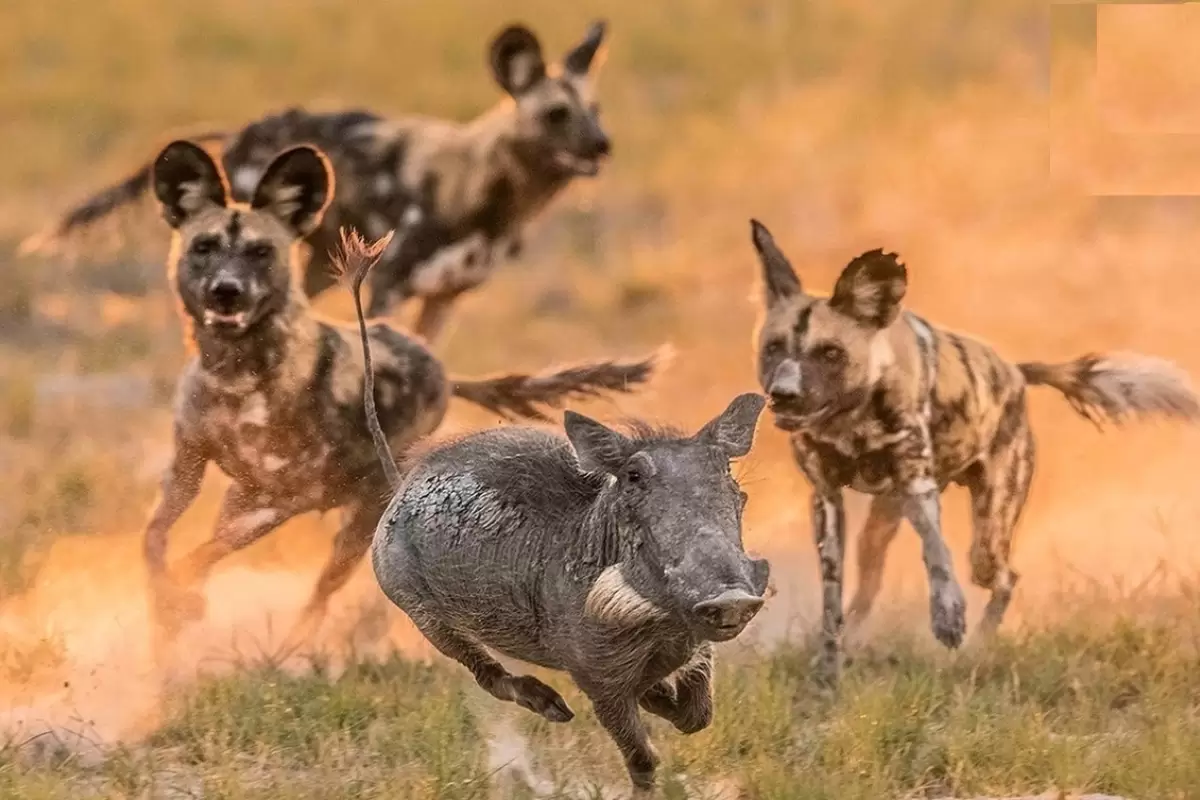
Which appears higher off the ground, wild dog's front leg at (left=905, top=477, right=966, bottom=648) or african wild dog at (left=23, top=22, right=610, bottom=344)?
african wild dog at (left=23, top=22, right=610, bottom=344)

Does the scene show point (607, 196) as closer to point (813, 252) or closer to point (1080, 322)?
point (813, 252)

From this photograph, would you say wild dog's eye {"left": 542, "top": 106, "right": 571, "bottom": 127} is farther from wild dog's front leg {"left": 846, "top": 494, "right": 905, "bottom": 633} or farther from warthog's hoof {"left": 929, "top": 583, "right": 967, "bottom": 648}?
warthog's hoof {"left": 929, "top": 583, "right": 967, "bottom": 648}

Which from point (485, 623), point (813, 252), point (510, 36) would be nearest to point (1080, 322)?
point (813, 252)

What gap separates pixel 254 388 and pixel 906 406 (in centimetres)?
232

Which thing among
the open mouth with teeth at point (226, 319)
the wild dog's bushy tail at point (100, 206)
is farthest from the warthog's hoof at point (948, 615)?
the wild dog's bushy tail at point (100, 206)

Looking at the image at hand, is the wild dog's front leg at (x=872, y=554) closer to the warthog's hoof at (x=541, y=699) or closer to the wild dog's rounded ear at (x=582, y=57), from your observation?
the warthog's hoof at (x=541, y=699)

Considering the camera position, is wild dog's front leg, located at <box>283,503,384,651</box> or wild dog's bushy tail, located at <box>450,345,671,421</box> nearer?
wild dog's front leg, located at <box>283,503,384,651</box>

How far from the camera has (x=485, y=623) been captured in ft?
15.6

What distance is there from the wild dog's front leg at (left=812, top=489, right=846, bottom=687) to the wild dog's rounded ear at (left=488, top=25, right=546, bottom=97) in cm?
376

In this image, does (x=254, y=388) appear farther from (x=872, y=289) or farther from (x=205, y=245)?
(x=872, y=289)

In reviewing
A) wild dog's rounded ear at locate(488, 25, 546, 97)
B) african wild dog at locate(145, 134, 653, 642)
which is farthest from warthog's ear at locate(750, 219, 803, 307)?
wild dog's rounded ear at locate(488, 25, 546, 97)

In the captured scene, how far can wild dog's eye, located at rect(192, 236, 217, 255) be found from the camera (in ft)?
21.3

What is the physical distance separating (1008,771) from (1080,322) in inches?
219

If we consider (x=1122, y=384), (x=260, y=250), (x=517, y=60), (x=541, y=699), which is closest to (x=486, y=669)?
(x=541, y=699)
